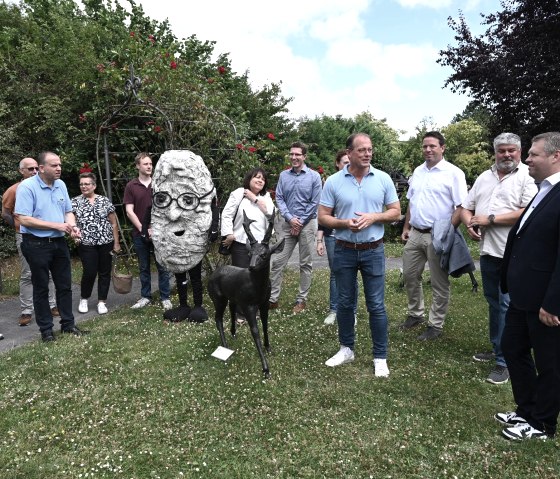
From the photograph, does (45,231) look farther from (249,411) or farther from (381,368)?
(381,368)

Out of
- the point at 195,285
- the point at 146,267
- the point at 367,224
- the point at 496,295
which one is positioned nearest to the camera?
the point at 367,224

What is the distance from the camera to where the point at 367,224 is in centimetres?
399

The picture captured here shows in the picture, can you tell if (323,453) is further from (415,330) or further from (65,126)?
(65,126)

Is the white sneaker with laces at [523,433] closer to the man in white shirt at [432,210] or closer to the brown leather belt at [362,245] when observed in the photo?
the brown leather belt at [362,245]

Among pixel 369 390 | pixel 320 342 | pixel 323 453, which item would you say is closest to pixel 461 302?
pixel 320 342

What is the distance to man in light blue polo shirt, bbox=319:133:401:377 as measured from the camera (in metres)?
4.11

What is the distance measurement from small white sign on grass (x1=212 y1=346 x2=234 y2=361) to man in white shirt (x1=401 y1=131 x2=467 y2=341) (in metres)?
2.36

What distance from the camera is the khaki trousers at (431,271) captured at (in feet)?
17.1

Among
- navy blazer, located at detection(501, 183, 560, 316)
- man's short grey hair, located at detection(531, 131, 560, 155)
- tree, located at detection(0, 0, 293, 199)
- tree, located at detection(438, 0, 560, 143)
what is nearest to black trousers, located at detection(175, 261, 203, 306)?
tree, located at detection(0, 0, 293, 199)

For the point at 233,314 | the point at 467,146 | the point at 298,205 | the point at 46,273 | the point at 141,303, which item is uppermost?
the point at 467,146

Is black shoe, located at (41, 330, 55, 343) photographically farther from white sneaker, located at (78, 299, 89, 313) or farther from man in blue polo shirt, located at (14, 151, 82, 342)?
white sneaker, located at (78, 299, 89, 313)

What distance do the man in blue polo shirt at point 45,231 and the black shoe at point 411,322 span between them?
14.1ft

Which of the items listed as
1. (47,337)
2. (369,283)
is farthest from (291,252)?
(47,337)

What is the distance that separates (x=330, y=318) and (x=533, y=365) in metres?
2.84
